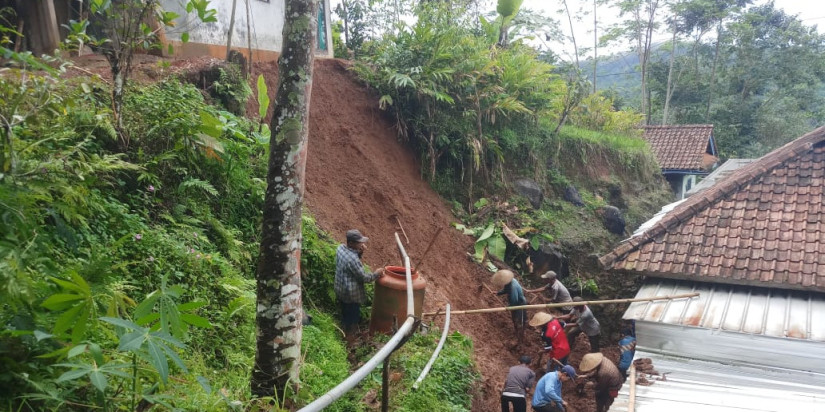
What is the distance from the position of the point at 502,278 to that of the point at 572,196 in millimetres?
5910

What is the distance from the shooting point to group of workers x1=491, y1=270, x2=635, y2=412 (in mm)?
7016

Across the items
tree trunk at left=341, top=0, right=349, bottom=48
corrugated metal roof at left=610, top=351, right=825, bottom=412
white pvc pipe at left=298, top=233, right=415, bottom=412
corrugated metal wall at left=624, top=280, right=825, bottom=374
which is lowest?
corrugated metal roof at left=610, top=351, right=825, bottom=412

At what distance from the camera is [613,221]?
14789mm

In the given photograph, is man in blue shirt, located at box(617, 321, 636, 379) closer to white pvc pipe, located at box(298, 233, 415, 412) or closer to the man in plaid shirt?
the man in plaid shirt

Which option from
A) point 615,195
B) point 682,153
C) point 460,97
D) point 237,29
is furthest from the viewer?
point 682,153

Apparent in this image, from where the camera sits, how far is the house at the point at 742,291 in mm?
5727

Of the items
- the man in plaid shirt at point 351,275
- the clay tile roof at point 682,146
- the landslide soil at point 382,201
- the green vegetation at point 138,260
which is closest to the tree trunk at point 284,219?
the green vegetation at point 138,260

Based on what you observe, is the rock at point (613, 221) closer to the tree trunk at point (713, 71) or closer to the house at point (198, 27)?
the house at point (198, 27)

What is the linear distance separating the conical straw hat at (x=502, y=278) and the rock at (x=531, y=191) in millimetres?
3786

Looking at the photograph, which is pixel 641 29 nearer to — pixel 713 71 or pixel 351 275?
pixel 713 71

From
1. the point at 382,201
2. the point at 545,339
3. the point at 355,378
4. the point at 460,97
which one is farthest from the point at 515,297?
the point at 355,378

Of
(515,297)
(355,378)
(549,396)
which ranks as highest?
(355,378)

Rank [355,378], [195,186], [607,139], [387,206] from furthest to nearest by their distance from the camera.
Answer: [607,139]
[387,206]
[195,186]
[355,378]

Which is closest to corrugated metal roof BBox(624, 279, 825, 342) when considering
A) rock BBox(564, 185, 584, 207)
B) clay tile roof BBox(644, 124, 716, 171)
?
rock BBox(564, 185, 584, 207)
